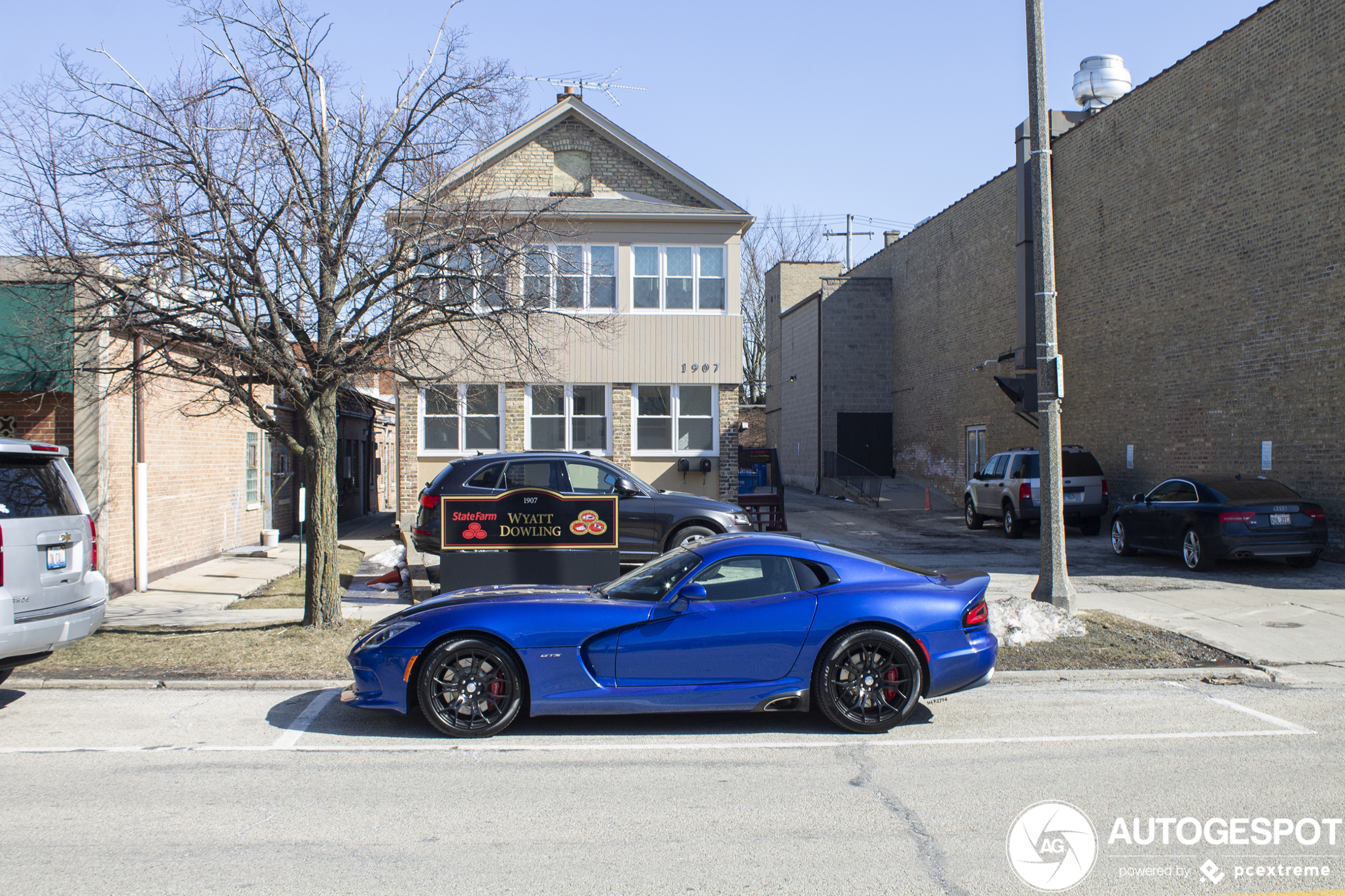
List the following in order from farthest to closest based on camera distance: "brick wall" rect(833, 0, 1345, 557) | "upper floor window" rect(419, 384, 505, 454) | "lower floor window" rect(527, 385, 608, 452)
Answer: "lower floor window" rect(527, 385, 608, 452), "upper floor window" rect(419, 384, 505, 454), "brick wall" rect(833, 0, 1345, 557)

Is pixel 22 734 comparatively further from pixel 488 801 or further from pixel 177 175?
pixel 177 175

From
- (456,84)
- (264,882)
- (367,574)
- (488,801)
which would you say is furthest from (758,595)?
(367,574)

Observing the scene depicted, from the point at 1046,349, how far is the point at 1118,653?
3.32 metres

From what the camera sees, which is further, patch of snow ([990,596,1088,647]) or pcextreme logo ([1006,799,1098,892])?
patch of snow ([990,596,1088,647])

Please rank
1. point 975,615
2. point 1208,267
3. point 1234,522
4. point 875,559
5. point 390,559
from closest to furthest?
point 975,615
point 875,559
point 1234,522
point 390,559
point 1208,267

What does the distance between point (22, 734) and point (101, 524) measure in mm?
6057

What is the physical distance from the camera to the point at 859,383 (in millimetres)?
34594

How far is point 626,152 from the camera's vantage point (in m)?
20.3

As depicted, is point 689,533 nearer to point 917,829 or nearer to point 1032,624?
point 1032,624

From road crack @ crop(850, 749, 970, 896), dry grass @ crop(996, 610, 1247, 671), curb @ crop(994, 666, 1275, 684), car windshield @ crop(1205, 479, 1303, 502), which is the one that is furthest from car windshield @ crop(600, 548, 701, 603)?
car windshield @ crop(1205, 479, 1303, 502)

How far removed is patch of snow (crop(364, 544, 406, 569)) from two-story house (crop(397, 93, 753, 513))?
4417 millimetres

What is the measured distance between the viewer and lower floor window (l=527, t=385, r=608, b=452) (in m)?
19.8

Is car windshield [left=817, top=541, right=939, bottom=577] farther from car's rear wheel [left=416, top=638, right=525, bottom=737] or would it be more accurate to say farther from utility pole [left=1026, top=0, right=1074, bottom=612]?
utility pole [left=1026, top=0, right=1074, bottom=612]

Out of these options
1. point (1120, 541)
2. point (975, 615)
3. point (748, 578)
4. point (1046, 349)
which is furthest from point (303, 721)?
point (1120, 541)
